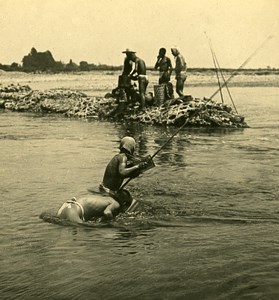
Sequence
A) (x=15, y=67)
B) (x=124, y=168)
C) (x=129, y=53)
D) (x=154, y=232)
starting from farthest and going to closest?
(x=15, y=67), (x=129, y=53), (x=124, y=168), (x=154, y=232)

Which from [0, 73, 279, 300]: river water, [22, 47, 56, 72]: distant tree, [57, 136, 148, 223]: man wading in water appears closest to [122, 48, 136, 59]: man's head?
[0, 73, 279, 300]: river water

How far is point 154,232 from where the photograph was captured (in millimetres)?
7312

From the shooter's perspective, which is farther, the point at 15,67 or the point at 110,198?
the point at 15,67

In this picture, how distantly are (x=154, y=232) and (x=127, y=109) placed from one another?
15379 millimetres

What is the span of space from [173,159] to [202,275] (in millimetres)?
7765

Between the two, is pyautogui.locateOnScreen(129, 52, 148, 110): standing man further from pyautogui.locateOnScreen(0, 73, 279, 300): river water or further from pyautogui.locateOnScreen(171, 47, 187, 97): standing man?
pyautogui.locateOnScreen(0, 73, 279, 300): river water

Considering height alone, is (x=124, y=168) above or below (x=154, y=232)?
above

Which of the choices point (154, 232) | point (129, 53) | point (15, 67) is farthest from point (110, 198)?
point (15, 67)

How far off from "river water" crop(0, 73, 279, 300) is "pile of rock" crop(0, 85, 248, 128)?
11.1ft

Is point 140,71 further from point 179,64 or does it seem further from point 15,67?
point 15,67

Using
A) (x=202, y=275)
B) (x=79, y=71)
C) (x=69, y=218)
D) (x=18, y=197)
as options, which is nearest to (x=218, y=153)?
(x=18, y=197)

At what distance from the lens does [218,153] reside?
14227mm

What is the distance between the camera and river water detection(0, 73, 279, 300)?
555cm

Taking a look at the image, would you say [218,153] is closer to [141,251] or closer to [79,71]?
[141,251]
